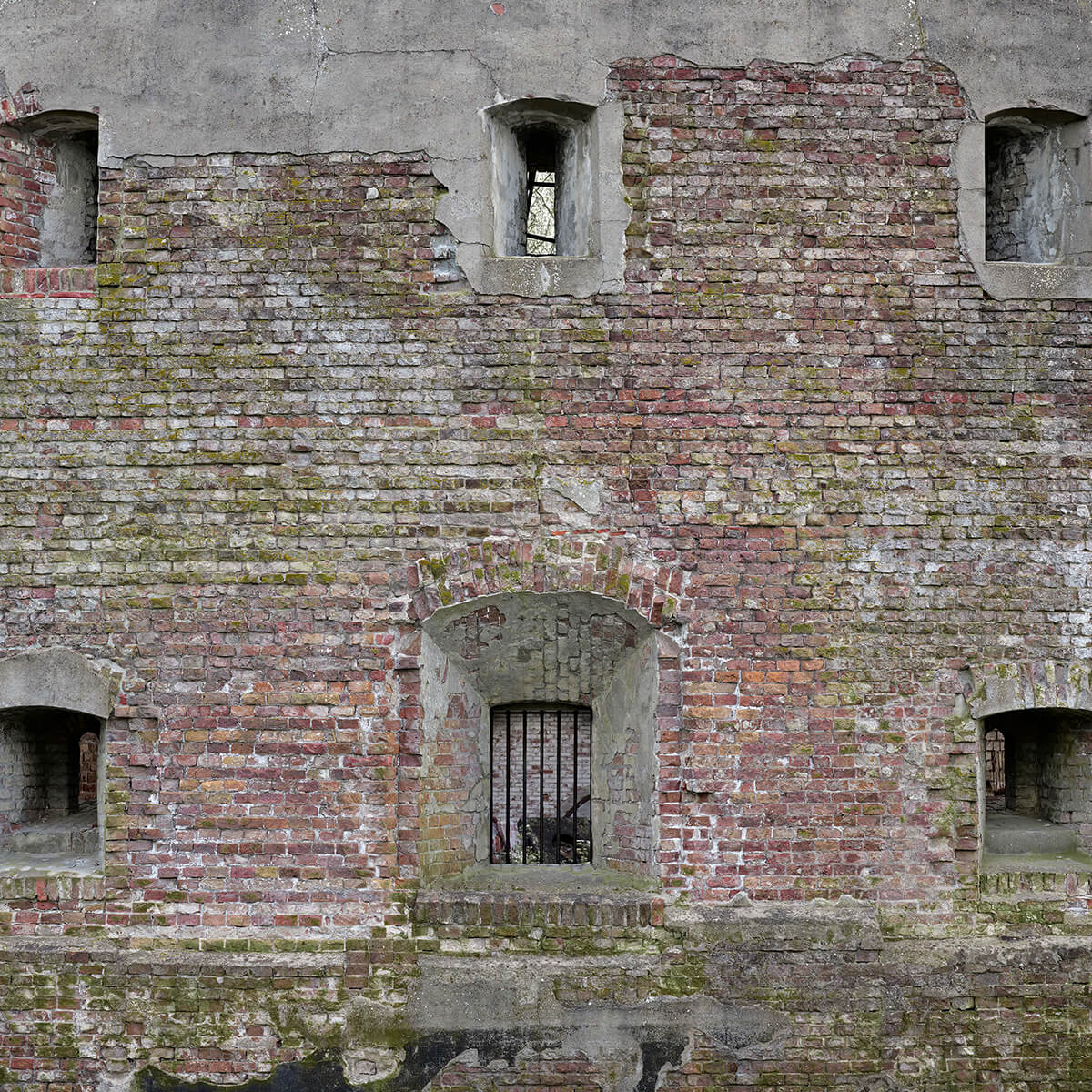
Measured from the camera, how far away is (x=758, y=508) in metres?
5.68

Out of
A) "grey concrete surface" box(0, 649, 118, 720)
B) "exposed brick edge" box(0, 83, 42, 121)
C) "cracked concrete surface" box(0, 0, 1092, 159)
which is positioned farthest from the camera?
"exposed brick edge" box(0, 83, 42, 121)

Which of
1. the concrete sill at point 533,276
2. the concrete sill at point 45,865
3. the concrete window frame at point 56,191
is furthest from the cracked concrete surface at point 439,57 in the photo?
the concrete sill at point 45,865

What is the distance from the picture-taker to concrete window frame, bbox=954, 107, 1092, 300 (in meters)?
5.77

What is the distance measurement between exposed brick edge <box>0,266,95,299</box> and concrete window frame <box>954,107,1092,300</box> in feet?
16.3

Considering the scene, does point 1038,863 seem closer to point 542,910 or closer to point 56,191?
point 542,910

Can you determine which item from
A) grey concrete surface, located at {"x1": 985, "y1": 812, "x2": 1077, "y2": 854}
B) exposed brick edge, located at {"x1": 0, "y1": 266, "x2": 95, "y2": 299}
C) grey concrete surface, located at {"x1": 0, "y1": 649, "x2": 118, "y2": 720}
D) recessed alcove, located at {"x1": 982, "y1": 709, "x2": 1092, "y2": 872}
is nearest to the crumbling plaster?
exposed brick edge, located at {"x1": 0, "y1": 266, "x2": 95, "y2": 299}

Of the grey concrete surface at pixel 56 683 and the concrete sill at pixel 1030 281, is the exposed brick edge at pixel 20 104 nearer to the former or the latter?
the grey concrete surface at pixel 56 683

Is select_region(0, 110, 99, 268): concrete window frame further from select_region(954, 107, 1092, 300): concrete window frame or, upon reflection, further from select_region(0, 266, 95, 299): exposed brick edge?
select_region(954, 107, 1092, 300): concrete window frame

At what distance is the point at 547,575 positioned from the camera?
5609mm

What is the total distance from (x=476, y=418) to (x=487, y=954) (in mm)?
2930

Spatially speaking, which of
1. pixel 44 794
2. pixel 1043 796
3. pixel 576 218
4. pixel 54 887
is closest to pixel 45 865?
pixel 54 887

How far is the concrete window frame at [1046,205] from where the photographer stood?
577 centimetres

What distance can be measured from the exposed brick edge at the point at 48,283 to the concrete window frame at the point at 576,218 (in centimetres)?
215

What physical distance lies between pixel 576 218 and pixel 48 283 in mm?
3075
